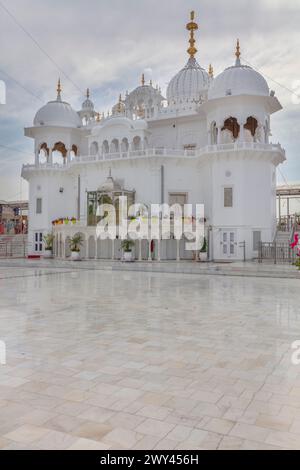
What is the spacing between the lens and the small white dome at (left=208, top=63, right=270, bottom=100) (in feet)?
75.7

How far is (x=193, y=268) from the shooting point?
17.7 metres

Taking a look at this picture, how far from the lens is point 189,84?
29.1m

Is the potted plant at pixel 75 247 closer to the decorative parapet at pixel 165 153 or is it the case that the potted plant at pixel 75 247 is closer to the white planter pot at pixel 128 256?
the white planter pot at pixel 128 256

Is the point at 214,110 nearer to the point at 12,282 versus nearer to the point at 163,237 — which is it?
the point at 163,237

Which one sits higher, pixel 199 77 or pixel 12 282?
pixel 199 77

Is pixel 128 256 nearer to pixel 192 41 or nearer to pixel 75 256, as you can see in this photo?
pixel 75 256

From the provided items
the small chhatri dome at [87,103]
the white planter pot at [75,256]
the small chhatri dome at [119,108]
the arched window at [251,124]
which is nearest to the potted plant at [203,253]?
the white planter pot at [75,256]

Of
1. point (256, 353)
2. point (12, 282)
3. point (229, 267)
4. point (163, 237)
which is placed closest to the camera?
point (256, 353)

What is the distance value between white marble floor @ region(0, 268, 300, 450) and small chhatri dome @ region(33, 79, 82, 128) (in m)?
22.9

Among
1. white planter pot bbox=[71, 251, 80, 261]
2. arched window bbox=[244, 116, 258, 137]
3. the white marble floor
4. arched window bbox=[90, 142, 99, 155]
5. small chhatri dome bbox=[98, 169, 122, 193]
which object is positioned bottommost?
the white marble floor

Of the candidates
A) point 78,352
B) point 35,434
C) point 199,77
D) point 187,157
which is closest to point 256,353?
point 78,352

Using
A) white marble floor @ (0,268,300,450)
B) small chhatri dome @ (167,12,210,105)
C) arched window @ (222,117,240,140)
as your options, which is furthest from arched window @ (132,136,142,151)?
white marble floor @ (0,268,300,450)

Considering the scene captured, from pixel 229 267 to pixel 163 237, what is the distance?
6143 millimetres

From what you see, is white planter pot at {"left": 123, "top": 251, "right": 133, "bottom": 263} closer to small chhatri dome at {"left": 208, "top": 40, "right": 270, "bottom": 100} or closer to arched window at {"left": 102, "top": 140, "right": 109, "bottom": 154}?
arched window at {"left": 102, "top": 140, "right": 109, "bottom": 154}
